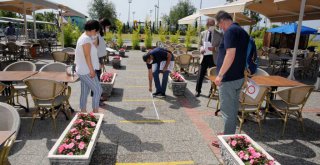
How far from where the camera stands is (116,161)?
3.35m

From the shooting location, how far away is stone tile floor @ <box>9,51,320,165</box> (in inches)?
137

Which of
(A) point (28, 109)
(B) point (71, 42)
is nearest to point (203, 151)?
(A) point (28, 109)

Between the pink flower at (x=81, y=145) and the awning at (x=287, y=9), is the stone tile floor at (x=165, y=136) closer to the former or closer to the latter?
the pink flower at (x=81, y=145)

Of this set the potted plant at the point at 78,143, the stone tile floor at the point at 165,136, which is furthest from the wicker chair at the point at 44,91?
the potted plant at the point at 78,143

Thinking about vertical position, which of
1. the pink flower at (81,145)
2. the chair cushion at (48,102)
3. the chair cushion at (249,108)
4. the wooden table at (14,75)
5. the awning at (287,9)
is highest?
the awning at (287,9)

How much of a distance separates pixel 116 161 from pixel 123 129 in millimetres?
1076

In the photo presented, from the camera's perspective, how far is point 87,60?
3.86 m

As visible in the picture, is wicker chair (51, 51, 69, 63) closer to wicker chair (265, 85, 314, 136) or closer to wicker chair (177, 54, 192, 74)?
wicker chair (177, 54, 192, 74)

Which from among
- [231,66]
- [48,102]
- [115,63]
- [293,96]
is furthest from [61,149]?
[115,63]

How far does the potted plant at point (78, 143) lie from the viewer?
8.66 feet

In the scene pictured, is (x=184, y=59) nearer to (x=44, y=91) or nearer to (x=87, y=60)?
(x=87, y=60)

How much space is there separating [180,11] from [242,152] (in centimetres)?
5759

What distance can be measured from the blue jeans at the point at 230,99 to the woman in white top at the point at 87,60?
2112mm

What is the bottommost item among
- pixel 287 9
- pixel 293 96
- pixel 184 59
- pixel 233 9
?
pixel 293 96
